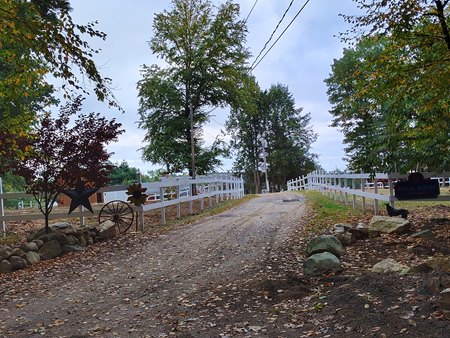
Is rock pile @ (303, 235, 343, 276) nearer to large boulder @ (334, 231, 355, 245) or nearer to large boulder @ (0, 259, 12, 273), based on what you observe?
large boulder @ (334, 231, 355, 245)

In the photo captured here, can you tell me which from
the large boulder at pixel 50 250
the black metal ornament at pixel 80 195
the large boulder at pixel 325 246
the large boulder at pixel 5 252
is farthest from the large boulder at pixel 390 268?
the black metal ornament at pixel 80 195

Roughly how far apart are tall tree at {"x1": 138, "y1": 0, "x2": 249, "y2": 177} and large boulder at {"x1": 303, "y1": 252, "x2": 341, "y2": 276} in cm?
1919

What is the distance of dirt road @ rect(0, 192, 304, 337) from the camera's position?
425cm

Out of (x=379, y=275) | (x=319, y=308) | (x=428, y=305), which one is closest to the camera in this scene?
(x=428, y=305)

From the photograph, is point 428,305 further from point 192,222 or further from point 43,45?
point 192,222

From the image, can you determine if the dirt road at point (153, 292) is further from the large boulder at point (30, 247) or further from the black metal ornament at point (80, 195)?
the black metal ornament at point (80, 195)

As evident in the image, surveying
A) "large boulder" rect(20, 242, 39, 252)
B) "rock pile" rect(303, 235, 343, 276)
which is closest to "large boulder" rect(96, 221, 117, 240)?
"large boulder" rect(20, 242, 39, 252)

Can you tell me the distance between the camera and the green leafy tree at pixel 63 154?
28.6ft

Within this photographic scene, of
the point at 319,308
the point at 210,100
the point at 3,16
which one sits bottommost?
the point at 319,308

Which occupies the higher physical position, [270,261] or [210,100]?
[210,100]

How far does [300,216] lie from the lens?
11328mm

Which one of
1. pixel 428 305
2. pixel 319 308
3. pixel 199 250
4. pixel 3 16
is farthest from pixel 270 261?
pixel 3 16

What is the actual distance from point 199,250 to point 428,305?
4.63m

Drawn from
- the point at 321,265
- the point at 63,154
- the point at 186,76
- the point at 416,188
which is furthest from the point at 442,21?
the point at 186,76
